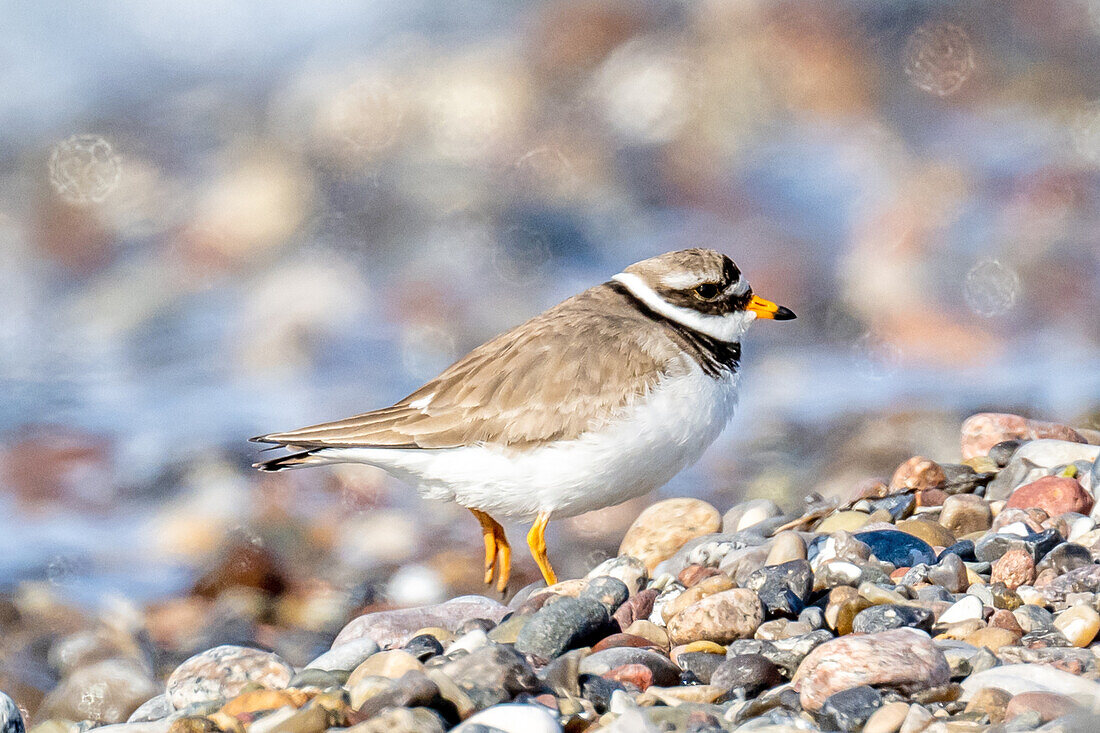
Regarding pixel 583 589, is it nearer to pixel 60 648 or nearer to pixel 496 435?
pixel 496 435

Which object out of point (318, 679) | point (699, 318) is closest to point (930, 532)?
point (699, 318)

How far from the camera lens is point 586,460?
4.71 meters

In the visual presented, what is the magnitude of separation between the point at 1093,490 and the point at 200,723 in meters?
3.85

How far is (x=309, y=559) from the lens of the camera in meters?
7.28

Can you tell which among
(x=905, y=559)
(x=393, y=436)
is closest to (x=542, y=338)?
(x=393, y=436)

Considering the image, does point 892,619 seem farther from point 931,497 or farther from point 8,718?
point 8,718

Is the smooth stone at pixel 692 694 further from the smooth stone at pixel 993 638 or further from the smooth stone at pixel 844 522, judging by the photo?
the smooth stone at pixel 844 522

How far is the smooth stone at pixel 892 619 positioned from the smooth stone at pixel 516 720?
4.09 feet

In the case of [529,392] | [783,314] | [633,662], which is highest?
[783,314]

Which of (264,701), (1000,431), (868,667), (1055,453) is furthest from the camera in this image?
(1000,431)

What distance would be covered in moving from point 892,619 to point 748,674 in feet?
1.96

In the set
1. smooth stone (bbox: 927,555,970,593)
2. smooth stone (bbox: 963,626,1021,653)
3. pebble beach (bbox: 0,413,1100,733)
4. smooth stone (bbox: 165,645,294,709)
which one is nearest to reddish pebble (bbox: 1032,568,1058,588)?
pebble beach (bbox: 0,413,1100,733)

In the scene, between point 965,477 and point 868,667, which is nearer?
point 868,667

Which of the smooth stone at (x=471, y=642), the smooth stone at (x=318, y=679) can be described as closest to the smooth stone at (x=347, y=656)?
the smooth stone at (x=318, y=679)
